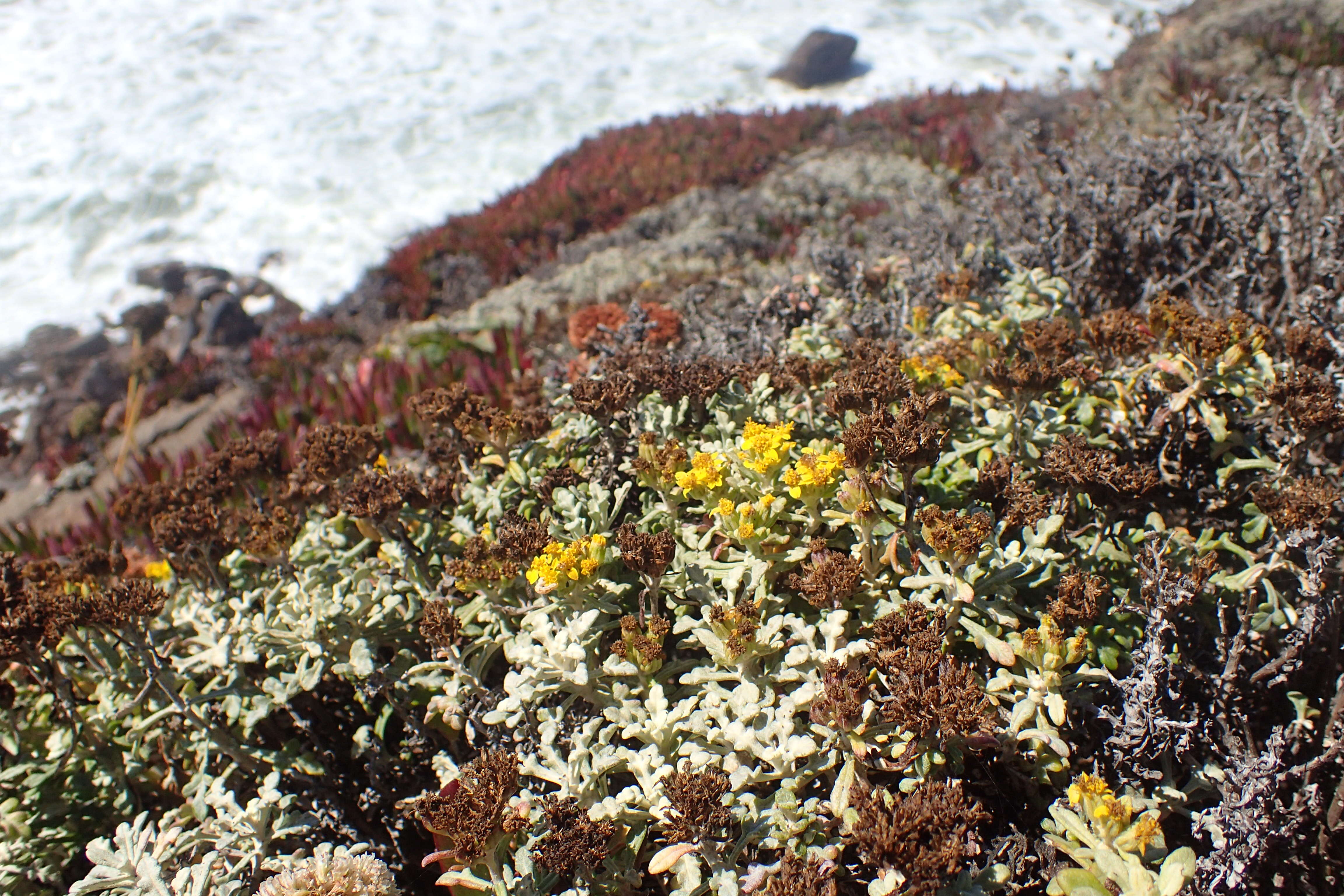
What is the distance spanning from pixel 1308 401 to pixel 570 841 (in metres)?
2.11

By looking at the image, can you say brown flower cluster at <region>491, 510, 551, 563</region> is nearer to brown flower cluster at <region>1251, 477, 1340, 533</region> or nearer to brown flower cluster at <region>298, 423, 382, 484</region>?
brown flower cluster at <region>298, 423, 382, 484</region>

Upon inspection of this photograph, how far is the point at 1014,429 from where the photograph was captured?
250 centimetres

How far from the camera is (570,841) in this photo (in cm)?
177

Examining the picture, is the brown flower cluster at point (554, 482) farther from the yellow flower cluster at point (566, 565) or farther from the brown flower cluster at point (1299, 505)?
the brown flower cluster at point (1299, 505)

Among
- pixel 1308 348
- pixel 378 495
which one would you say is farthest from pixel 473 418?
pixel 1308 348

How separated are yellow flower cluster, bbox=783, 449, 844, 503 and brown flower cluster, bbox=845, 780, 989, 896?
81 centimetres

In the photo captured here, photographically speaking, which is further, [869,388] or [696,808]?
[869,388]

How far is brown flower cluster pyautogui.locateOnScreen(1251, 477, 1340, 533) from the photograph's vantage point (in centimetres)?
195

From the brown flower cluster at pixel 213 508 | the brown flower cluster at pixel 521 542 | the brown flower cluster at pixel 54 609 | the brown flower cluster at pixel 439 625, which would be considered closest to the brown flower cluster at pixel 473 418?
the brown flower cluster at pixel 521 542

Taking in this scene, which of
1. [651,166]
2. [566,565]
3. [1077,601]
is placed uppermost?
[566,565]

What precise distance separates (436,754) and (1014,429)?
2.05 m

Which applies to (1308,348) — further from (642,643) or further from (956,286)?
(642,643)

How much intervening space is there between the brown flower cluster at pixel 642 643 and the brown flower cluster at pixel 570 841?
0.39 metres

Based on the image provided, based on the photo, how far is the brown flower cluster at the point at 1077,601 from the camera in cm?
192
